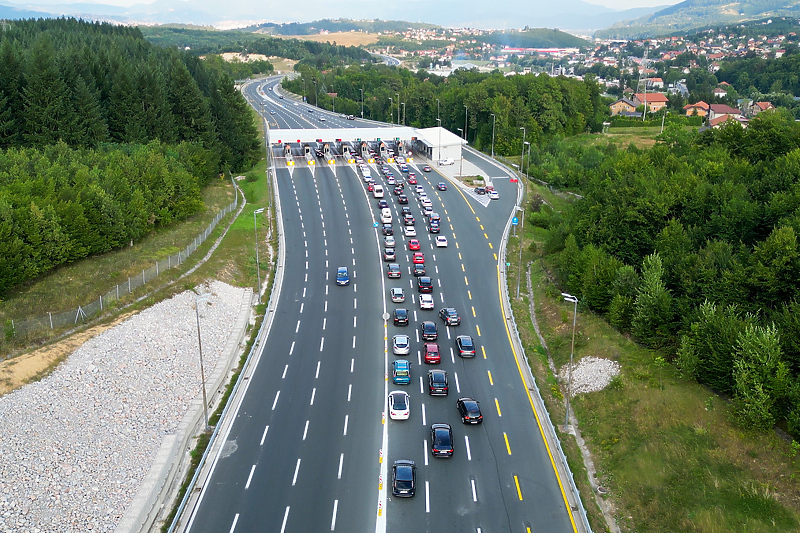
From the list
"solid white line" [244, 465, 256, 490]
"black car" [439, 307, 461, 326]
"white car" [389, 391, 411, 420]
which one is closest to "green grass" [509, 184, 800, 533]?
"black car" [439, 307, 461, 326]

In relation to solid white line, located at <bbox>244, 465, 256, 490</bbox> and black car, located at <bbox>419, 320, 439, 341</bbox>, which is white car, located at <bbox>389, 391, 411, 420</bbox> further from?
black car, located at <bbox>419, 320, 439, 341</bbox>

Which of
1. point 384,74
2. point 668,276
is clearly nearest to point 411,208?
point 668,276

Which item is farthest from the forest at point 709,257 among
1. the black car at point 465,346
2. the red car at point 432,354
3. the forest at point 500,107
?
the forest at point 500,107

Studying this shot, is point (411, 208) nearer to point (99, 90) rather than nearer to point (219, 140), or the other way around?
point (219, 140)

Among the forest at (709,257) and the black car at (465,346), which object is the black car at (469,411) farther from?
the forest at (709,257)

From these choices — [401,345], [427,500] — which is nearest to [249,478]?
[427,500]

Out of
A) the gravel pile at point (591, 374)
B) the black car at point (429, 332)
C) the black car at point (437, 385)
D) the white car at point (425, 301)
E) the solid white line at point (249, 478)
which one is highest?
the solid white line at point (249, 478)
